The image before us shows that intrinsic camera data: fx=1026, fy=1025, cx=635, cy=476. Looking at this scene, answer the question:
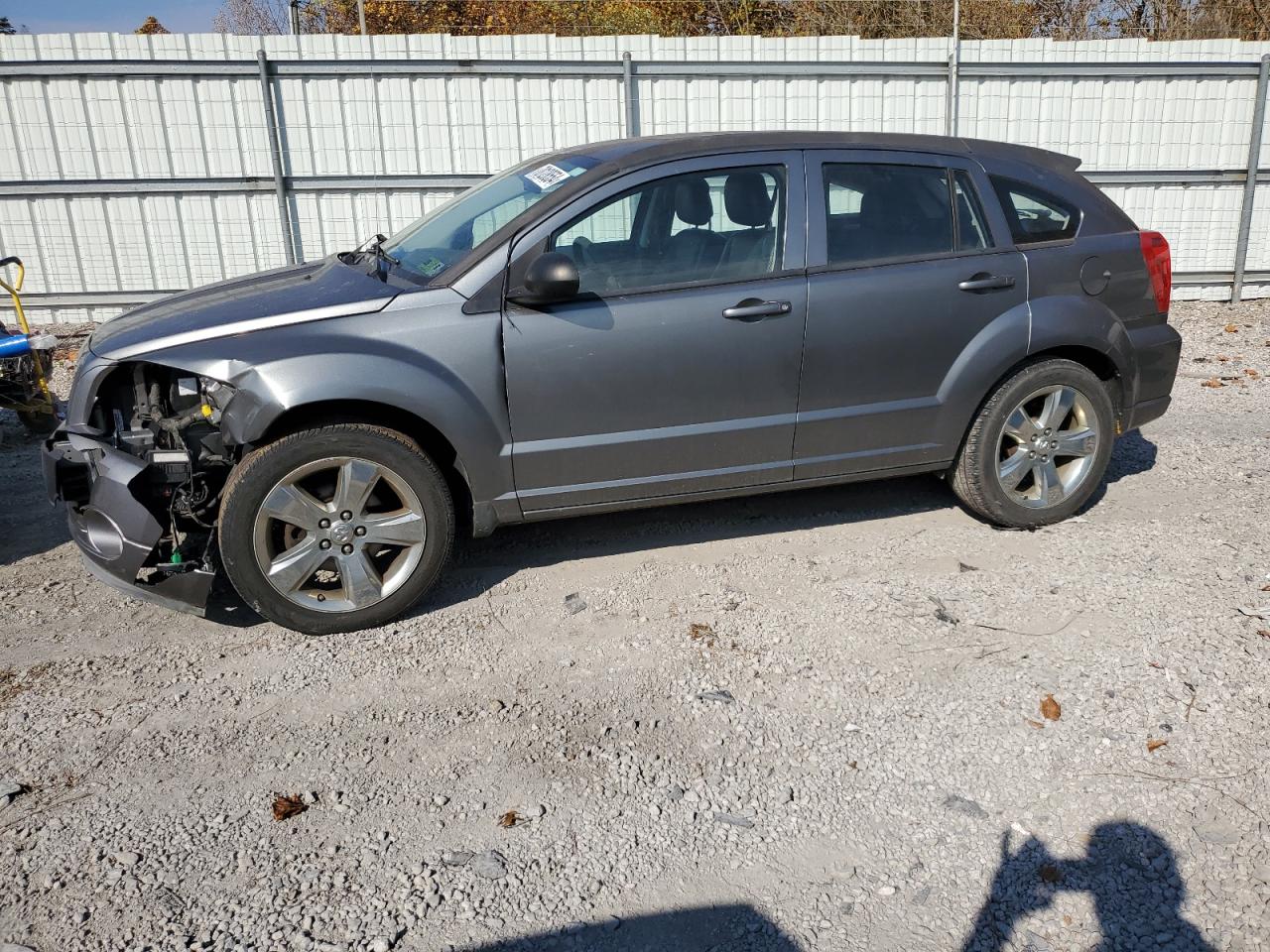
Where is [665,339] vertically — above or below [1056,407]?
above

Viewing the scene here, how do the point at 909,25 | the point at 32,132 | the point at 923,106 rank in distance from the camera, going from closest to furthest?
the point at 32,132, the point at 923,106, the point at 909,25

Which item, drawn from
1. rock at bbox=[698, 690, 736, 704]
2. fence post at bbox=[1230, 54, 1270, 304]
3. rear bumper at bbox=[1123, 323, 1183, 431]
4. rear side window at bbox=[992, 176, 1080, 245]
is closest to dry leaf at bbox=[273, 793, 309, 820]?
rock at bbox=[698, 690, 736, 704]

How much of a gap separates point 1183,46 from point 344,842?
11.5 meters

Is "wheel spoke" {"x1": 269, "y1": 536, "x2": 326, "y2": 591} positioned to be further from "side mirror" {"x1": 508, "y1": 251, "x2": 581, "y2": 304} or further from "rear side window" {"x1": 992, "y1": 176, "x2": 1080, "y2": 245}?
"rear side window" {"x1": 992, "y1": 176, "x2": 1080, "y2": 245}

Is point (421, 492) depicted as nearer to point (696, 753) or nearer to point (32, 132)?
point (696, 753)

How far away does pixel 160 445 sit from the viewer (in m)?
4.07

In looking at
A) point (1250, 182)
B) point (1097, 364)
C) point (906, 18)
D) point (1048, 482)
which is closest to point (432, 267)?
point (1048, 482)

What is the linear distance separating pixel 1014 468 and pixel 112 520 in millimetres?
3933

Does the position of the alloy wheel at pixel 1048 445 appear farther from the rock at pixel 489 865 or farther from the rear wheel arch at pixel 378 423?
the rock at pixel 489 865

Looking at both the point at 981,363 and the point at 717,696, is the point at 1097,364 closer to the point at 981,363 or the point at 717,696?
the point at 981,363

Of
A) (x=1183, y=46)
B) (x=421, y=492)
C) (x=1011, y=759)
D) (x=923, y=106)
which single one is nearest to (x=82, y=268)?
(x=421, y=492)

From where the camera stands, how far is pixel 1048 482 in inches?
195

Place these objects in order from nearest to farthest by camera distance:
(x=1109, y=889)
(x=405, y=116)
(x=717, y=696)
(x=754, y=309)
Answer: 1. (x=1109, y=889)
2. (x=717, y=696)
3. (x=754, y=309)
4. (x=405, y=116)

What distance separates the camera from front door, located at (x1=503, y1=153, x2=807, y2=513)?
4141 mm
